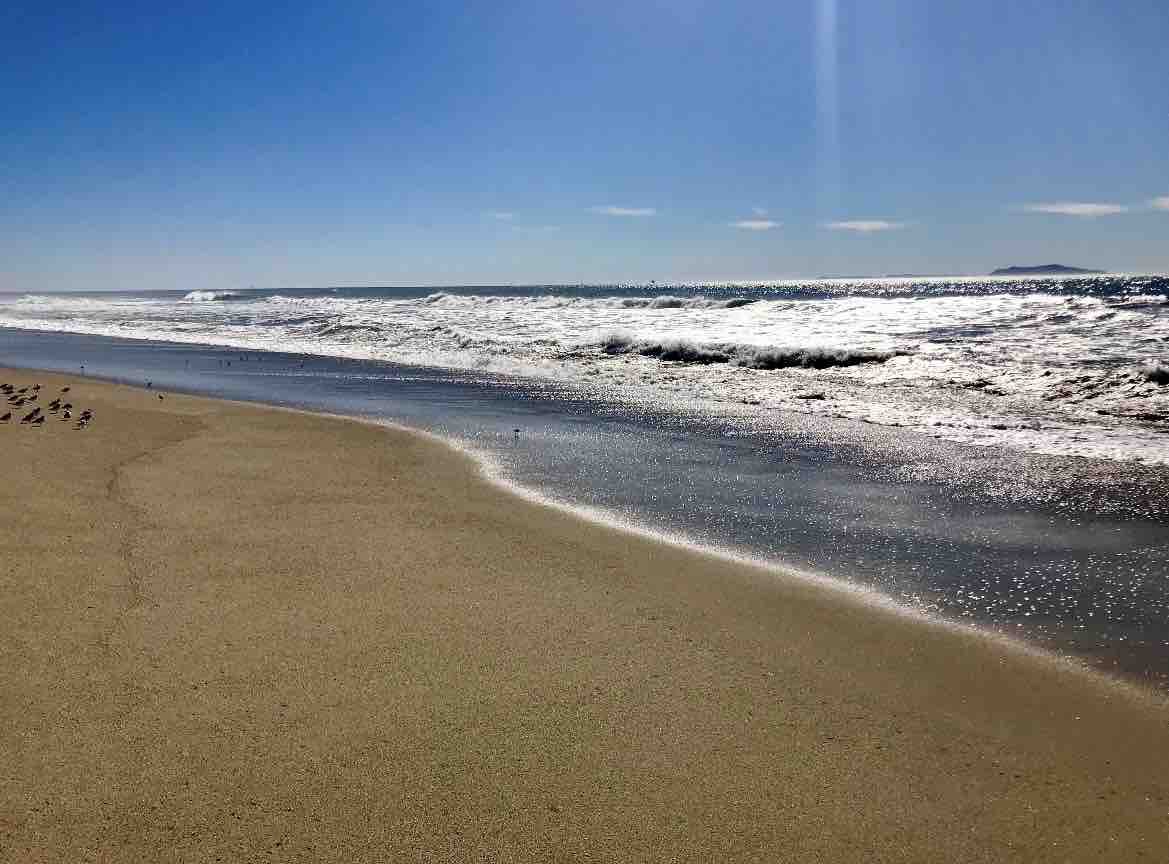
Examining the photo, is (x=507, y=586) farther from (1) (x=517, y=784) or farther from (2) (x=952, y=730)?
(2) (x=952, y=730)

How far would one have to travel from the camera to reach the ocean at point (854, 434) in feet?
15.9

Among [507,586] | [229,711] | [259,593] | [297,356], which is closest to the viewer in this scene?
[229,711]

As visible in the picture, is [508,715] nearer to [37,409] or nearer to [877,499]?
[877,499]

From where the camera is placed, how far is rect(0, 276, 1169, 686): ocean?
484 centimetres

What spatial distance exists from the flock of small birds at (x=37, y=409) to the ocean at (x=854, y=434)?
2663mm

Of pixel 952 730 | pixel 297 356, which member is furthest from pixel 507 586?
pixel 297 356

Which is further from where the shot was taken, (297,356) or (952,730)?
(297,356)

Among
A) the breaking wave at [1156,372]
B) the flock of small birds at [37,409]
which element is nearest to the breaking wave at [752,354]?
the breaking wave at [1156,372]

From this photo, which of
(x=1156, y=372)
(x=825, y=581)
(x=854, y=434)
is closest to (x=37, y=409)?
(x=825, y=581)

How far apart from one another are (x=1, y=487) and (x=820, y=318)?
85.0 ft

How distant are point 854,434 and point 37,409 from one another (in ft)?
32.6

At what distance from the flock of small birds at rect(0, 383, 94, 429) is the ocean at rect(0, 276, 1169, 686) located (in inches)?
105

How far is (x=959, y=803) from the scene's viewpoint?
2670 millimetres

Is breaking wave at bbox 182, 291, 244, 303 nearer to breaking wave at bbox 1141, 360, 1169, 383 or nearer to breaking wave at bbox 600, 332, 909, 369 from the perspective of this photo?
breaking wave at bbox 600, 332, 909, 369
